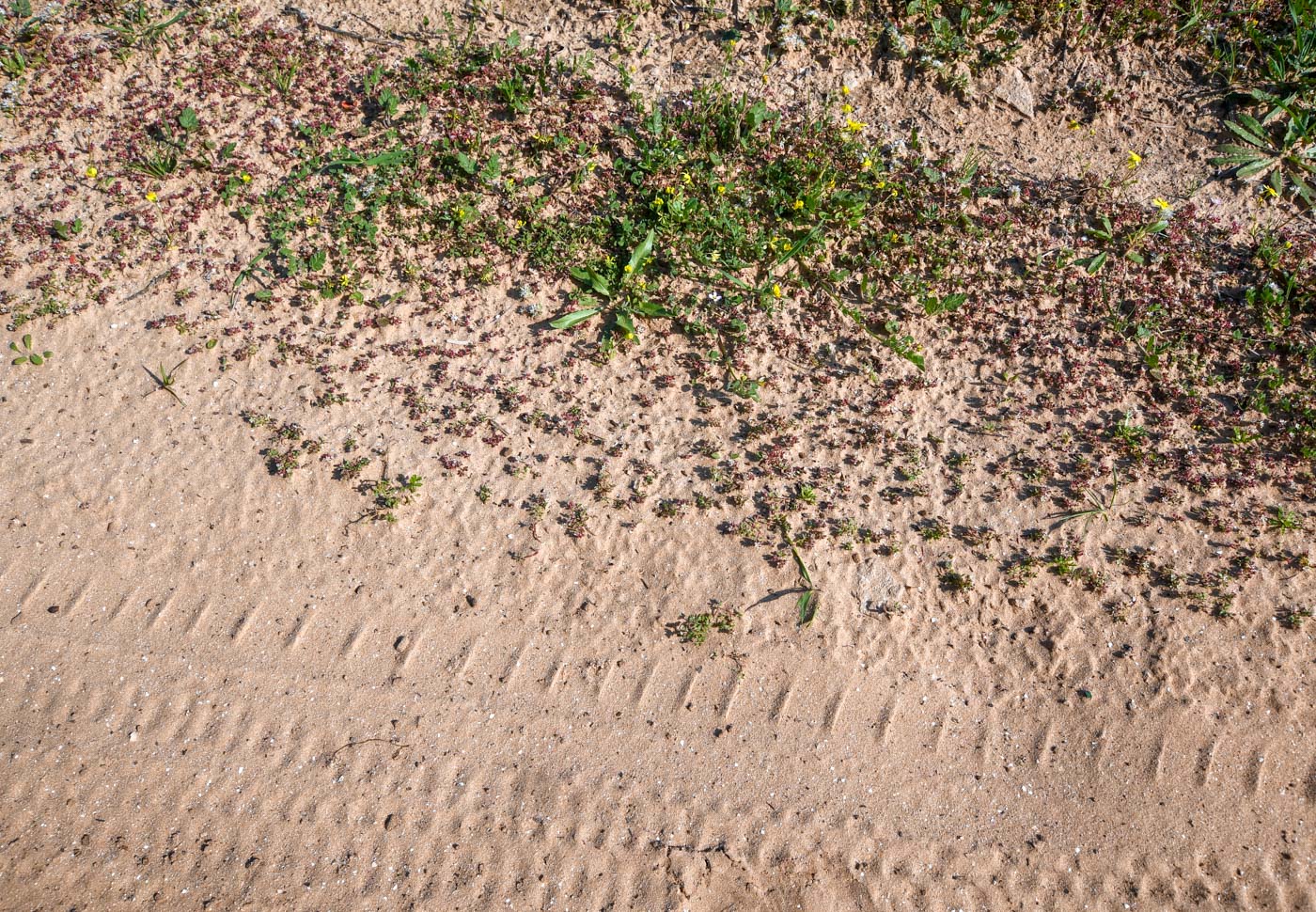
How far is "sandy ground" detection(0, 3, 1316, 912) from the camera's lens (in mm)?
4633

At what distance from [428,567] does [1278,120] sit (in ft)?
25.5

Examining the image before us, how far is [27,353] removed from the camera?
233 inches

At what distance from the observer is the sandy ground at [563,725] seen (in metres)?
4.63

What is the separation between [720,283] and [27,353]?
551cm


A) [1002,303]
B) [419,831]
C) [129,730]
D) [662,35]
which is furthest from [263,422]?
[1002,303]

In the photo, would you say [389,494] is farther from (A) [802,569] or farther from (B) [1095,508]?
(B) [1095,508]

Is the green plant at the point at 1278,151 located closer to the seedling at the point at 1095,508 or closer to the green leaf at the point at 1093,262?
the green leaf at the point at 1093,262

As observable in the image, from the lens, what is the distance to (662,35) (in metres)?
6.75

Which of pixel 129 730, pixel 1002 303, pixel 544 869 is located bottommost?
pixel 129 730

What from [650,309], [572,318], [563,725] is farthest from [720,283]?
[563,725]

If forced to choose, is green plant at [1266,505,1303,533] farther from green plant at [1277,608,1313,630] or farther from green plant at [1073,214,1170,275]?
green plant at [1073,214,1170,275]

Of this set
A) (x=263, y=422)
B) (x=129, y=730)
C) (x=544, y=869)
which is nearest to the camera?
(x=544, y=869)

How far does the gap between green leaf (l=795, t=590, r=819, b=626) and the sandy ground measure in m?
0.09

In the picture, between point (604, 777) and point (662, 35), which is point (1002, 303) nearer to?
point (662, 35)
